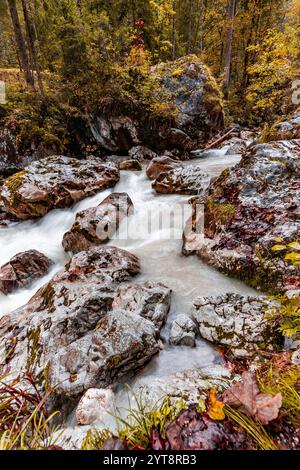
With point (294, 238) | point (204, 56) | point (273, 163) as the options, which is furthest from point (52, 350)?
point (204, 56)

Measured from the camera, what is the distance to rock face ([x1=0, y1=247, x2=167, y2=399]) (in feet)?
8.50

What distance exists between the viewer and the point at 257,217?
167 inches

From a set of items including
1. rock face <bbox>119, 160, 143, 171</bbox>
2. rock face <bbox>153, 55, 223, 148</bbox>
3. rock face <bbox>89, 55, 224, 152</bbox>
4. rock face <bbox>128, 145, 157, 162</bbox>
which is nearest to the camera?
rock face <bbox>119, 160, 143, 171</bbox>

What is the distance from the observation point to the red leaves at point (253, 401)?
1233 mm

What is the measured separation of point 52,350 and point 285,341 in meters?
2.78

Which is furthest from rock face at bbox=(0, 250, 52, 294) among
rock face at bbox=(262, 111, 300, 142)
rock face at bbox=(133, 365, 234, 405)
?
rock face at bbox=(262, 111, 300, 142)

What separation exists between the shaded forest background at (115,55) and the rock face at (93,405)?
31.3 feet

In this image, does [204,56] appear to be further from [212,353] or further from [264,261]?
[212,353]

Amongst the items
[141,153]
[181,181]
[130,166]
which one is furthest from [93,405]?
[141,153]

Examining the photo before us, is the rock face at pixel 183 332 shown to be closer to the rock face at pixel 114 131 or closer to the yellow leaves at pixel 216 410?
the yellow leaves at pixel 216 410

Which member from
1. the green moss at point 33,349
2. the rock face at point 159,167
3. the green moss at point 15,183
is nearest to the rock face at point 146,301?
the green moss at point 33,349

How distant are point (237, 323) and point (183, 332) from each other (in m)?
0.69

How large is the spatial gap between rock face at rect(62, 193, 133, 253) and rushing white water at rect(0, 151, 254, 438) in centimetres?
25

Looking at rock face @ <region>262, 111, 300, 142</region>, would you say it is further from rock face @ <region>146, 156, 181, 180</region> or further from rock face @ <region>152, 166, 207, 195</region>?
rock face @ <region>146, 156, 181, 180</region>
